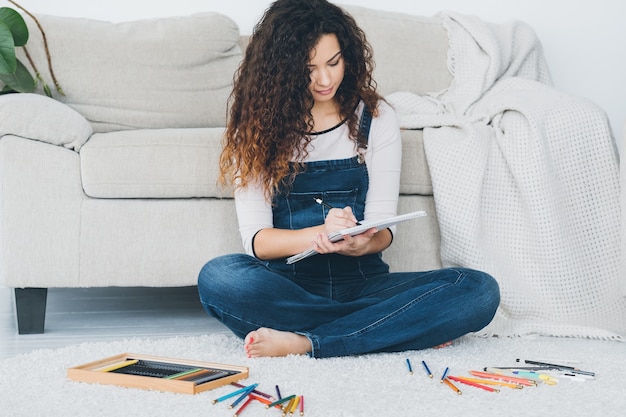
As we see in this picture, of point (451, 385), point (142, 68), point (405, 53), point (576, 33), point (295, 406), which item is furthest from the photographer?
point (576, 33)

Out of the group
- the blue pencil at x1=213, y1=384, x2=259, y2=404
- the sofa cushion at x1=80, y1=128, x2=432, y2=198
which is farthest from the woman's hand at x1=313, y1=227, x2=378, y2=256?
the sofa cushion at x1=80, y1=128, x2=432, y2=198

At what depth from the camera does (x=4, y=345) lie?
73.9 inches

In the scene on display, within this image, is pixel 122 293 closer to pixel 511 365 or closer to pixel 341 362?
pixel 341 362

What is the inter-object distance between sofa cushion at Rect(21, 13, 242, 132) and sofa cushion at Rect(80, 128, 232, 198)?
0.45 metres

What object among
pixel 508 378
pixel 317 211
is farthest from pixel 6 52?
pixel 508 378

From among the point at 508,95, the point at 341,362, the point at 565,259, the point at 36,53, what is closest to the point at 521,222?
the point at 565,259

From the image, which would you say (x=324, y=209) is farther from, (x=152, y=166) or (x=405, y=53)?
(x=405, y=53)

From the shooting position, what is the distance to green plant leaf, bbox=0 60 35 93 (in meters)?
2.26

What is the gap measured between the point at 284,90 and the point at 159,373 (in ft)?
2.19

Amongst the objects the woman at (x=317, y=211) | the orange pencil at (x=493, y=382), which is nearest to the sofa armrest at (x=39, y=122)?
the woman at (x=317, y=211)

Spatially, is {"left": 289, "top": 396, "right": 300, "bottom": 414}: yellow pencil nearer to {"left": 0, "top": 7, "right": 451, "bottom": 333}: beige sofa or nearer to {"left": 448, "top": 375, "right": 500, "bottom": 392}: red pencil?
{"left": 448, "top": 375, "right": 500, "bottom": 392}: red pencil

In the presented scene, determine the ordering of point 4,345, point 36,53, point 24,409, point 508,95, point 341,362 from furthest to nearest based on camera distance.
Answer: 1. point 36,53
2. point 508,95
3. point 4,345
4. point 341,362
5. point 24,409

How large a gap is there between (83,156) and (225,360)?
0.69m

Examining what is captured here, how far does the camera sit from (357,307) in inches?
66.7
